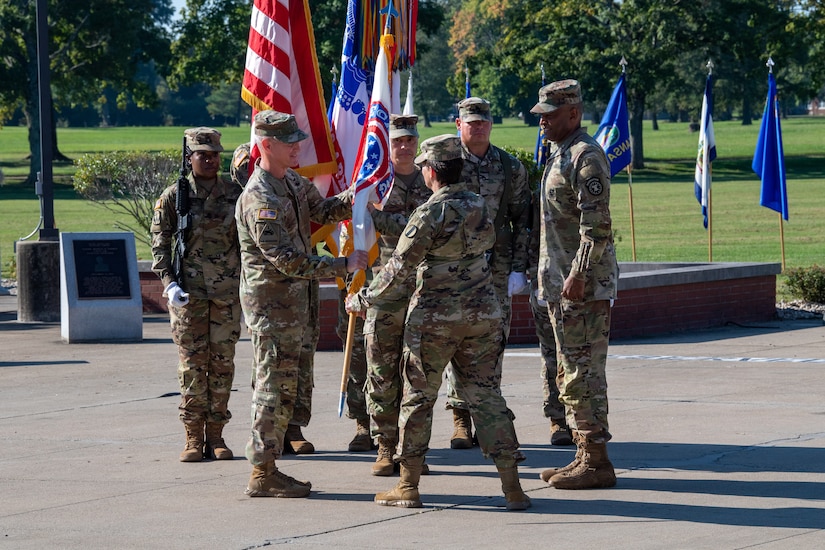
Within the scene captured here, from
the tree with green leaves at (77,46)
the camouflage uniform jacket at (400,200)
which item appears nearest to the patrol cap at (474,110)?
the camouflage uniform jacket at (400,200)

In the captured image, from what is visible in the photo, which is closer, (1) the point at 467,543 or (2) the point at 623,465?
(1) the point at 467,543

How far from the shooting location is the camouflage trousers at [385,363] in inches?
306

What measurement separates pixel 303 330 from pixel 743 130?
84.5 meters

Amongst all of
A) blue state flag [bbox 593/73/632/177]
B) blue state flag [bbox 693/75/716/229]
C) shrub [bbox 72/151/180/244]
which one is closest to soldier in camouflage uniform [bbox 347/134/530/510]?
blue state flag [bbox 593/73/632/177]

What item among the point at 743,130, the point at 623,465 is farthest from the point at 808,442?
the point at 743,130

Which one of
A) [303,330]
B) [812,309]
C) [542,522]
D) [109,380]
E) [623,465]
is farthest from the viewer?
[812,309]

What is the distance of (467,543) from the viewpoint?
6273 millimetres

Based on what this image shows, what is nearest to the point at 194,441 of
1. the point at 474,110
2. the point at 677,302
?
the point at 474,110

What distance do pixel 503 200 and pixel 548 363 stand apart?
3.72 feet

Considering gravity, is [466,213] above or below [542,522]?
above

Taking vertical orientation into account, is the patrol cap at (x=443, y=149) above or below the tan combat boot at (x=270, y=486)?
above

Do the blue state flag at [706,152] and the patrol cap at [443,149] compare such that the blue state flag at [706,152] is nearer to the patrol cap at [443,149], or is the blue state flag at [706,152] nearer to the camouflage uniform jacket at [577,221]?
the camouflage uniform jacket at [577,221]

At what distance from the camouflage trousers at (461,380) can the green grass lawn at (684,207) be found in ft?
37.8

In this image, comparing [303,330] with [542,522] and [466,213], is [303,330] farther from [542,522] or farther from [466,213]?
[542,522]
